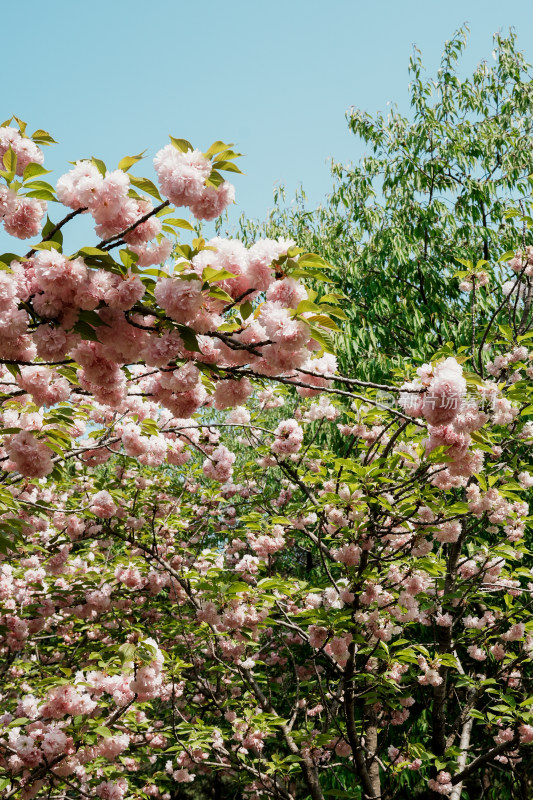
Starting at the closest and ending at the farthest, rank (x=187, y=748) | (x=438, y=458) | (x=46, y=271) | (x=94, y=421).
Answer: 1. (x=46, y=271)
2. (x=438, y=458)
3. (x=187, y=748)
4. (x=94, y=421)

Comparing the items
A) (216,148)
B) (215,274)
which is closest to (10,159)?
(216,148)

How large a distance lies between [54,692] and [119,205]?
279 cm

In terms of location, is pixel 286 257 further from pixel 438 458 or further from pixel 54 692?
pixel 54 692

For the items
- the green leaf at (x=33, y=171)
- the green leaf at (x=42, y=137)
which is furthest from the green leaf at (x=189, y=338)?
the green leaf at (x=42, y=137)

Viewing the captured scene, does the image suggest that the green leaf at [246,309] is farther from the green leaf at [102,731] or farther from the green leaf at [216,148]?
the green leaf at [102,731]

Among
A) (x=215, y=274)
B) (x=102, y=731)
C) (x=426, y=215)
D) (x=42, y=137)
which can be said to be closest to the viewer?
(x=215, y=274)

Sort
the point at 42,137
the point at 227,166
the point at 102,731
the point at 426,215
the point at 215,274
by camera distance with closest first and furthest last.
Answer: the point at 215,274 < the point at 227,166 < the point at 42,137 < the point at 102,731 < the point at 426,215

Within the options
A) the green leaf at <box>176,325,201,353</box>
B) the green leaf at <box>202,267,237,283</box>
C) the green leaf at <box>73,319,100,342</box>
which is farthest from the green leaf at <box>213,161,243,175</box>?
the green leaf at <box>73,319,100,342</box>

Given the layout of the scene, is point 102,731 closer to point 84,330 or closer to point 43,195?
point 84,330

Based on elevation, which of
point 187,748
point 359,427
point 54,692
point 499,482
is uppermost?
point 359,427

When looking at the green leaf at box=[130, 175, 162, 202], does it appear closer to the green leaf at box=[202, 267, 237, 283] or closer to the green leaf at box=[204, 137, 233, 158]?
the green leaf at box=[204, 137, 233, 158]

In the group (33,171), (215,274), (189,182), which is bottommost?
(215,274)

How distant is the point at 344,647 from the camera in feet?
12.4

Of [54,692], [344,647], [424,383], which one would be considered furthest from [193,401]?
[344,647]
